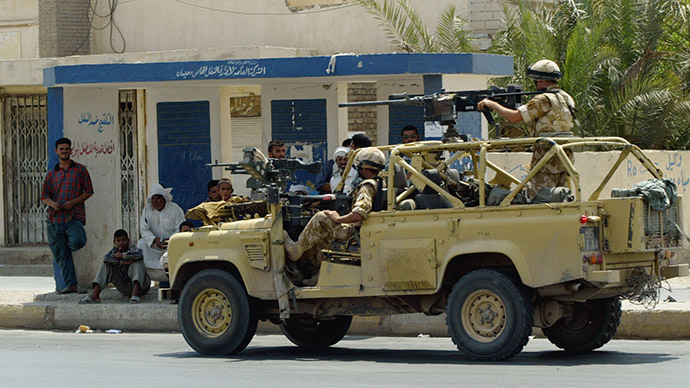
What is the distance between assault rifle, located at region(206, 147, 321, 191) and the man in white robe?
343 centimetres

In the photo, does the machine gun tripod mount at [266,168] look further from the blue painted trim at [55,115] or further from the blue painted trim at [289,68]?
the blue painted trim at [55,115]

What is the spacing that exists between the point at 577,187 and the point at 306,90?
7420 mm

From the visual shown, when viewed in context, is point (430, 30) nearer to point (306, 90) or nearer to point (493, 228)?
point (306, 90)

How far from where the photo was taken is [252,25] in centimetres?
2130

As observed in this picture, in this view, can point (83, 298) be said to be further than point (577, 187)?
Yes

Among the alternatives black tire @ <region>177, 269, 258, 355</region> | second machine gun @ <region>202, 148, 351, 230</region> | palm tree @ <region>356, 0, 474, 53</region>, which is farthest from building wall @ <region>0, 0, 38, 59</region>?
black tire @ <region>177, 269, 258, 355</region>

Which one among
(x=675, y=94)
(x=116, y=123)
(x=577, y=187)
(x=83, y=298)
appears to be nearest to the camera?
(x=577, y=187)

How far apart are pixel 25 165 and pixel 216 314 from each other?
10.1m

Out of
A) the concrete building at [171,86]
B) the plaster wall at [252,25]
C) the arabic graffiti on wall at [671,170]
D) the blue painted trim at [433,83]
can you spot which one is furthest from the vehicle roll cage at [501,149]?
the plaster wall at [252,25]

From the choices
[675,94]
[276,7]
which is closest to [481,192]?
[675,94]

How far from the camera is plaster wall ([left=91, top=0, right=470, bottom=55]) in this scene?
66.9 feet

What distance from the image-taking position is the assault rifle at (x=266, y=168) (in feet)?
32.0

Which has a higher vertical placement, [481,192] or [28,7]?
[28,7]

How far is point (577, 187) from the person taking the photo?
817 centimetres
